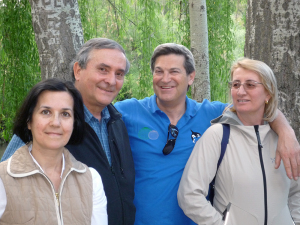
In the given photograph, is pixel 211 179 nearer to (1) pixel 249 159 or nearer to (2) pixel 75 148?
(1) pixel 249 159

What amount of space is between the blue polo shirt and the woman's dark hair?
647 mm

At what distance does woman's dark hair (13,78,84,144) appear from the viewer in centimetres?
179

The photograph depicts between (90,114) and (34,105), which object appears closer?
(34,105)

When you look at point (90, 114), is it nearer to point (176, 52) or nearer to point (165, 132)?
point (165, 132)

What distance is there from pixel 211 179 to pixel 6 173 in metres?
1.20

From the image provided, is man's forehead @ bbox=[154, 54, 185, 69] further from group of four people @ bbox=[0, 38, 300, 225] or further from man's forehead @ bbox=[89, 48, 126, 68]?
man's forehead @ bbox=[89, 48, 126, 68]

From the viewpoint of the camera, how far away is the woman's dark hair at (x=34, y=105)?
1790 mm

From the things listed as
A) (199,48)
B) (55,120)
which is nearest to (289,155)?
(55,120)

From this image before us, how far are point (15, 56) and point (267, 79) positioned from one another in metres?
3.56

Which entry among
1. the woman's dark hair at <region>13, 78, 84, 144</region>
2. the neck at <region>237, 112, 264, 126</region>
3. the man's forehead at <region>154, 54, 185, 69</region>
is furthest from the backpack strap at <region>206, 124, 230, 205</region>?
the woman's dark hair at <region>13, 78, 84, 144</region>

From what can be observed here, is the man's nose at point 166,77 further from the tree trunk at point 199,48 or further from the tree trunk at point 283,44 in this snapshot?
the tree trunk at point 199,48

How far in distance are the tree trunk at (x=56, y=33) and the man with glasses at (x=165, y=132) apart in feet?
1.93

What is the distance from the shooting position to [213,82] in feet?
18.7

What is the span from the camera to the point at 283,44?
2.63m
